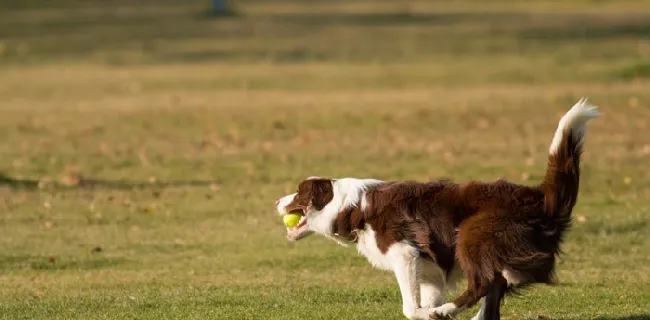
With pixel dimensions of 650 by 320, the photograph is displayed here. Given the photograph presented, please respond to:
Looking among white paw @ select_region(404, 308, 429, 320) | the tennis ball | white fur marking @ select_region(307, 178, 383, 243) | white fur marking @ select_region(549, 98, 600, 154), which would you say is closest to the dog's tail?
white fur marking @ select_region(549, 98, 600, 154)

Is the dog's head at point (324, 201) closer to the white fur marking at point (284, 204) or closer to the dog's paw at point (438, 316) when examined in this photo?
the white fur marking at point (284, 204)

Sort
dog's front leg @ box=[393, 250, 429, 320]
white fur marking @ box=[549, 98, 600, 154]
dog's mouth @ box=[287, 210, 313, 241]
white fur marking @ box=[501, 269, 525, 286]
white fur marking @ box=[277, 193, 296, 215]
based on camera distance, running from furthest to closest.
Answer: white fur marking @ box=[277, 193, 296, 215] → dog's mouth @ box=[287, 210, 313, 241] → dog's front leg @ box=[393, 250, 429, 320] → white fur marking @ box=[549, 98, 600, 154] → white fur marking @ box=[501, 269, 525, 286]

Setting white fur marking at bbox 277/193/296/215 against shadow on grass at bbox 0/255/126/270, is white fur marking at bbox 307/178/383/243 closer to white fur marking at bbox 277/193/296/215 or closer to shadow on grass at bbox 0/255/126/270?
white fur marking at bbox 277/193/296/215

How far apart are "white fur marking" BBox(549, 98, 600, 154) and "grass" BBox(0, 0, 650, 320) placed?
1.50 m

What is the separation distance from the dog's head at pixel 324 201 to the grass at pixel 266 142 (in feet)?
2.27

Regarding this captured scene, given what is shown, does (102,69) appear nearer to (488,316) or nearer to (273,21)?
(273,21)

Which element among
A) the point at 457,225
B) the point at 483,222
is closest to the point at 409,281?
the point at 457,225

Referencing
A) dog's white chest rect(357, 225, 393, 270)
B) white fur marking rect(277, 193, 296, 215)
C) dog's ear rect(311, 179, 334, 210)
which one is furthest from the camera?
white fur marking rect(277, 193, 296, 215)

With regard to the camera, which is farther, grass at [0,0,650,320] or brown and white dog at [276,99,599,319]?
grass at [0,0,650,320]

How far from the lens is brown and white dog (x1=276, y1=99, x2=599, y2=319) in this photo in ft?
27.7

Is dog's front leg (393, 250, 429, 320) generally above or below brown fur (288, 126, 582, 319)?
below

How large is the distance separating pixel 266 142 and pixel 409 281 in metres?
13.5

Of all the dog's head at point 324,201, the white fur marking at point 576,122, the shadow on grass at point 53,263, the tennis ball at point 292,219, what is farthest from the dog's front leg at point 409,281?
the shadow on grass at point 53,263

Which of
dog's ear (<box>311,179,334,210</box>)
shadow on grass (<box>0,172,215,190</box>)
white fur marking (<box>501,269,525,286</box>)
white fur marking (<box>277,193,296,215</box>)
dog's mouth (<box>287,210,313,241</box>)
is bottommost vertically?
shadow on grass (<box>0,172,215,190</box>)
